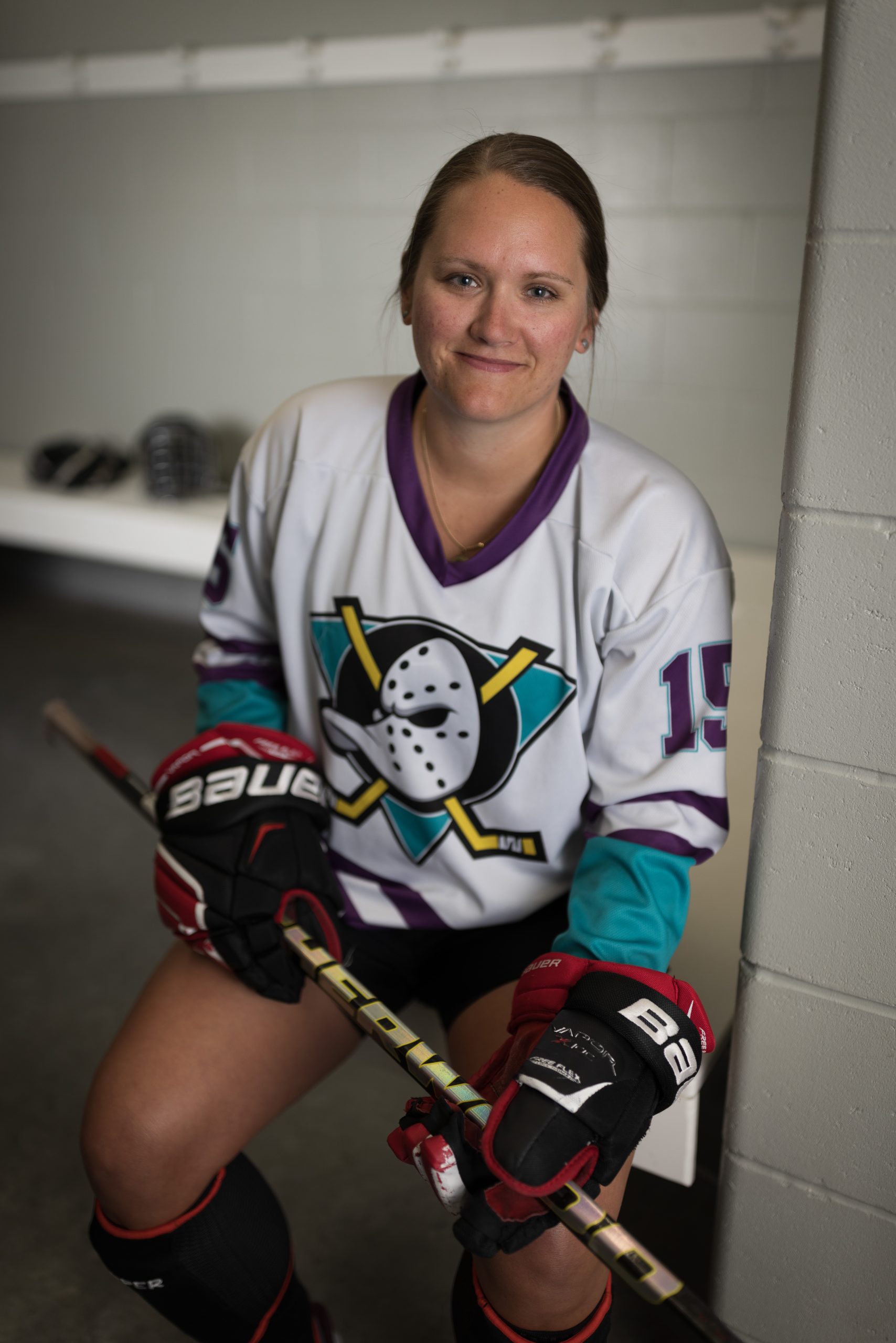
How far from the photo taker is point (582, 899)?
3.59ft

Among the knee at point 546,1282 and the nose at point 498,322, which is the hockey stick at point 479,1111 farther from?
the nose at point 498,322

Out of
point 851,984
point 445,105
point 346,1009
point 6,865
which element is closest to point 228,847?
point 346,1009

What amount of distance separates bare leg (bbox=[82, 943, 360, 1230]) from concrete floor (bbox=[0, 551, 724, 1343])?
0.29 m

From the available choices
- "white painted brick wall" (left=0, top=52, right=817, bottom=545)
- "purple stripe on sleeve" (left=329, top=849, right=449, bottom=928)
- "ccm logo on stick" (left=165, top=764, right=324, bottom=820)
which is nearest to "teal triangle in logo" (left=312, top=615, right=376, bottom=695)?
"ccm logo on stick" (left=165, top=764, right=324, bottom=820)

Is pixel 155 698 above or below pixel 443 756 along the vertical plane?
below

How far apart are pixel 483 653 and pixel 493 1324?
623 mm

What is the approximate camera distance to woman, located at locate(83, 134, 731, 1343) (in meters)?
1.02

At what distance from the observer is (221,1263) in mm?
1130

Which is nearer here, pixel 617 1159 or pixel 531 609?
pixel 617 1159

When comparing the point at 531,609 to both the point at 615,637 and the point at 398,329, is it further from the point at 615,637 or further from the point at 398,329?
the point at 398,329

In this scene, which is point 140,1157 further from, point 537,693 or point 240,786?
point 537,693

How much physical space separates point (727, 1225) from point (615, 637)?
63 cm

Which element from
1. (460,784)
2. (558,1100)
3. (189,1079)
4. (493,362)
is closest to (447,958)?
(460,784)

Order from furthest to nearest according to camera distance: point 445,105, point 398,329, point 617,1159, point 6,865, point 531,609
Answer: point 445,105 → point 398,329 → point 6,865 → point 531,609 → point 617,1159
